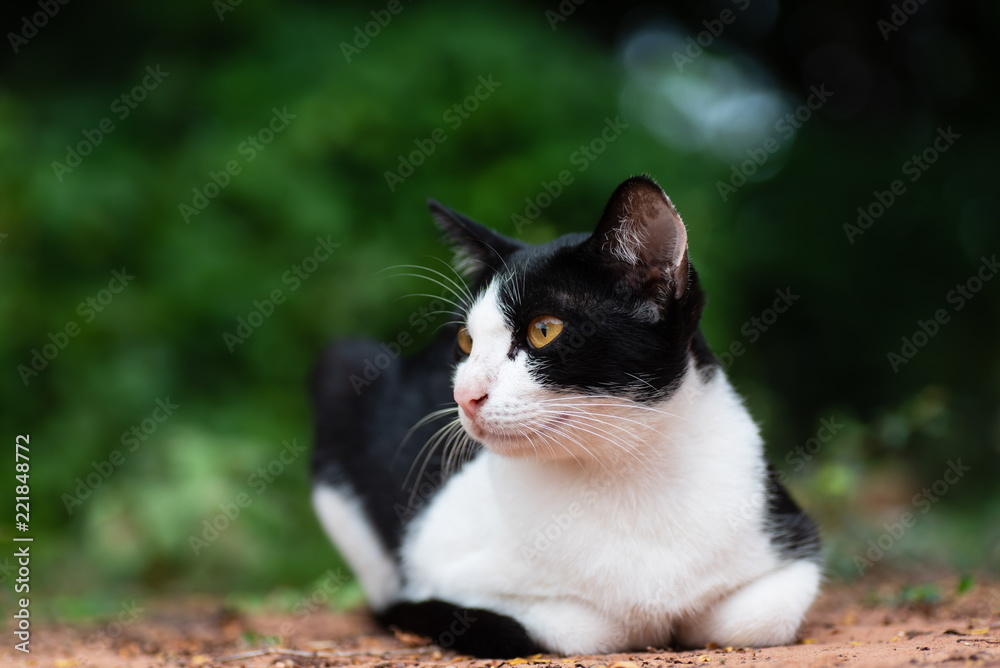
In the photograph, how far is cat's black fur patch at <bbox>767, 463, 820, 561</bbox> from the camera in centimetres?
206

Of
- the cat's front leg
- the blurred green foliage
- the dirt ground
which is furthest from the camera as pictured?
the blurred green foliage

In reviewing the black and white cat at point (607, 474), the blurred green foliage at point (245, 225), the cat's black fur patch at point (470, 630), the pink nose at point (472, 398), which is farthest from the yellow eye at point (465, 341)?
the blurred green foliage at point (245, 225)

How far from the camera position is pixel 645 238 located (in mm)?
1834

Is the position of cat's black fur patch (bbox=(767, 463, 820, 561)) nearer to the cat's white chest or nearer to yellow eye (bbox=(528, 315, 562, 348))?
the cat's white chest

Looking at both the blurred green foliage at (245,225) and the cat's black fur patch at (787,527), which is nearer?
the cat's black fur patch at (787,527)

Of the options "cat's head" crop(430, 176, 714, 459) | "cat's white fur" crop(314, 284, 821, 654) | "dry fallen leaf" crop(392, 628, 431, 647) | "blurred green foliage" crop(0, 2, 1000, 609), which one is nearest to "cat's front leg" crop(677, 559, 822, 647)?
"cat's white fur" crop(314, 284, 821, 654)

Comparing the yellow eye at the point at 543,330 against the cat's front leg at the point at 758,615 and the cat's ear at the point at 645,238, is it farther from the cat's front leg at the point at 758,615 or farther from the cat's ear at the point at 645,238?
the cat's front leg at the point at 758,615

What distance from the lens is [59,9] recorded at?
4.75 m

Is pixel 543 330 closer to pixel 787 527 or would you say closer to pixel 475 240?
pixel 475 240

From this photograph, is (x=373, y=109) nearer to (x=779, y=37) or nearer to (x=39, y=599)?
(x=39, y=599)

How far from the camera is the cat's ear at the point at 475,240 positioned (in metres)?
2.20

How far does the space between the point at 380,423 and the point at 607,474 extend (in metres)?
0.98

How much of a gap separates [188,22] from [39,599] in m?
2.88

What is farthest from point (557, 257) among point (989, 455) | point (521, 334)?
point (989, 455)
